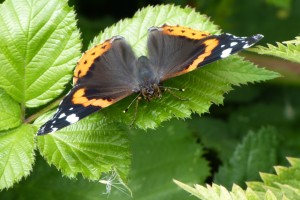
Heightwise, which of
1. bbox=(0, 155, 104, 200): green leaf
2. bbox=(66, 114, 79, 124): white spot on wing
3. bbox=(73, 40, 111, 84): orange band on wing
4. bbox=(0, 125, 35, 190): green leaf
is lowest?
bbox=(0, 155, 104, 200): green leaf

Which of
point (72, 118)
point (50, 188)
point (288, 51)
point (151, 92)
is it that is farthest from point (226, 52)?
point (50, 188)

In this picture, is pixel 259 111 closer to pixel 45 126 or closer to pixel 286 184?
pixel 286 184

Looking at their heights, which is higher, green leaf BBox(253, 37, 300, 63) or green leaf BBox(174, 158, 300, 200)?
green leaf BBox(253, 37, 300, 63)

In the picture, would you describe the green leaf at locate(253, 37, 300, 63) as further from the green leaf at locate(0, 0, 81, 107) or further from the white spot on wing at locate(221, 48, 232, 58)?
the green leaf at locate(0, 0, 81, 107)

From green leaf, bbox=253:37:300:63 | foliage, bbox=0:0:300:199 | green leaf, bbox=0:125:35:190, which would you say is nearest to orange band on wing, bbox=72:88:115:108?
foliage, bbox=0:0:300:199

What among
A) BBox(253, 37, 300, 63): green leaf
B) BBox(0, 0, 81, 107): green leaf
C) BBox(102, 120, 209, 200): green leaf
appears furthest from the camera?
BBox(102, 120, 209, 200): green leaf

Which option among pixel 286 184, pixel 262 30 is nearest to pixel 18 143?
pixel 286 184

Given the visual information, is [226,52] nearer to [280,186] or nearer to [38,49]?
[280,186]
